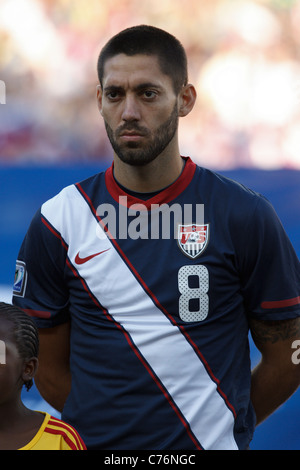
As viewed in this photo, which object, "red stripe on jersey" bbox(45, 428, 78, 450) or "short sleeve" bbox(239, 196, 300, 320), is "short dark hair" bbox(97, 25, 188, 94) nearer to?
"short sleeve" bbox(239, 196, 300, 320)

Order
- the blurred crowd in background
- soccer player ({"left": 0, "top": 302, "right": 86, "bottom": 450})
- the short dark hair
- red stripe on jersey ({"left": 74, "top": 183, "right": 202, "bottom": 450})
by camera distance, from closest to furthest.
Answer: soccer player ({"left": 0, "top": 302, "right": 86, "bottom": 450})
red stripe on jersey ({"left": 74, "top": 183, "right": 202, "bottom": 450})
the short dark hair
the blurred crowd in background

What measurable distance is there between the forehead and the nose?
36 millimetres

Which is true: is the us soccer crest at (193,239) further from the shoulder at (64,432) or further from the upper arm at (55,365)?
the shoulder at (64,432)

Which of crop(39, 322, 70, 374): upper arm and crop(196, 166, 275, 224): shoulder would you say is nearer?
crop(196, 166, 275, 224): shoulder

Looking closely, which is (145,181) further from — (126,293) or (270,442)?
(270,442)

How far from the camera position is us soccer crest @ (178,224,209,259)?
1.61 meters

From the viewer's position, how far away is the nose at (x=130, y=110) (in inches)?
62.1

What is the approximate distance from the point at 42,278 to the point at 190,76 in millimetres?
1043

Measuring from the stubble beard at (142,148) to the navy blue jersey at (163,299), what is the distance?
3.7 inches

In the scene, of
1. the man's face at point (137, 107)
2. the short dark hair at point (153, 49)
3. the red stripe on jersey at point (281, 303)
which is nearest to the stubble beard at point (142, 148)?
the man's face at point (137, 107)

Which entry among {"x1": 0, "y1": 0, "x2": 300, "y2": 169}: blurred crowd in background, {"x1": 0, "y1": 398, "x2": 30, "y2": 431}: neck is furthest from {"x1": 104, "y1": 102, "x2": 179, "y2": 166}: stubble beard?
{"x1": 0, "y1": 0, "x2": 300, "y2": 169}: blurred crowd in background

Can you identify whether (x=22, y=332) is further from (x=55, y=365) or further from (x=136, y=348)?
(x=55, y=365)

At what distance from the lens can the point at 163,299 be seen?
5.19 ft
